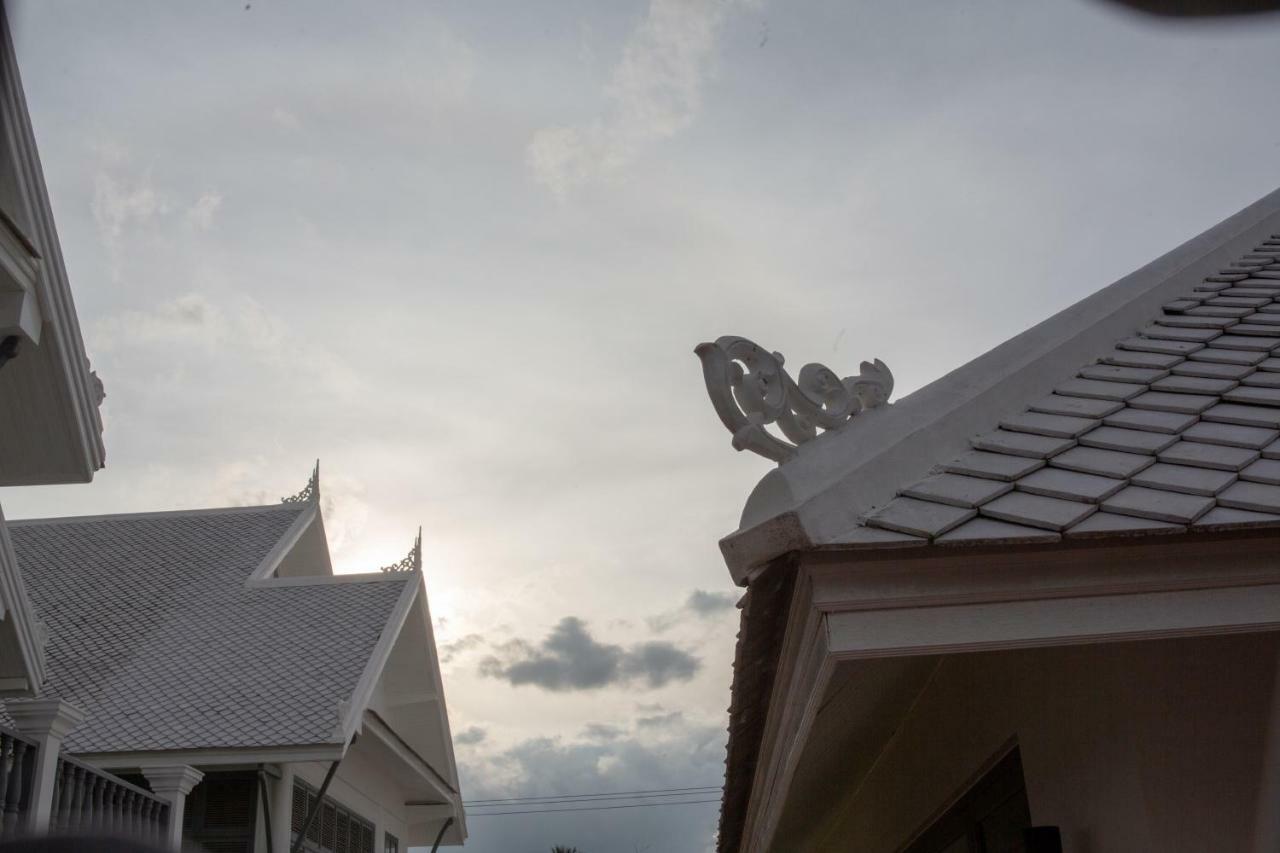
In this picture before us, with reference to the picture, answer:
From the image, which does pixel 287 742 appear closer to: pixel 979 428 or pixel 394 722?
pixel 394 722

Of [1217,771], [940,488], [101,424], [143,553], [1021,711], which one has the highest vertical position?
[143,553]

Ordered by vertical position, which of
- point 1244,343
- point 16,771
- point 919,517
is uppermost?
point 1244,343

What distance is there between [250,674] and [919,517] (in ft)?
33.9

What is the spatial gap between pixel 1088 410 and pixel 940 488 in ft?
2.01

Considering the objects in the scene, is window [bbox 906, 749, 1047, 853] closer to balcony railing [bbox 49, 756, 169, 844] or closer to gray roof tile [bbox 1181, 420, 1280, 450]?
gray roof tile [bbox 1181, 420, 1280, 450]

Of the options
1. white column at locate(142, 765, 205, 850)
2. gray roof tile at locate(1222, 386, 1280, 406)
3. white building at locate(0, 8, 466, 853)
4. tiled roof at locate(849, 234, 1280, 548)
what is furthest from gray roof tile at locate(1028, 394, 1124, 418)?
white column at locate(142, 765, 205, 850)

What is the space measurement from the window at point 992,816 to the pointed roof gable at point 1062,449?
4.94 ft

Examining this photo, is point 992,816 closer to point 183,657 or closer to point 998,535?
point 998,535

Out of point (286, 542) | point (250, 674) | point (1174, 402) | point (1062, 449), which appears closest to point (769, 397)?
point (1062, 449)

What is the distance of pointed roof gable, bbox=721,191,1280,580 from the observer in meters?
2.45

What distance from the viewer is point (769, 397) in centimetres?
289

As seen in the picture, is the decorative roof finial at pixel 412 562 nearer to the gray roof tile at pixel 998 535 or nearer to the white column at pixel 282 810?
the white column at pixel 282 810

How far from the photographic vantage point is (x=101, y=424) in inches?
350

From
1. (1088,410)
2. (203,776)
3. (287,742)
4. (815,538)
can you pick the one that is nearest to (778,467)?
(815,538)
